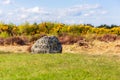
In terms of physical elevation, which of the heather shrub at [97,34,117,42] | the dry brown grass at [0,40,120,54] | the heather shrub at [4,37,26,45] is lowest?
the dry brown grass at [0,40,120,54]

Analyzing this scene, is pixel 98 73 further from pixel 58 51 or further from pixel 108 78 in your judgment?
pixel 58 51

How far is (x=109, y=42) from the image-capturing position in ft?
70.3

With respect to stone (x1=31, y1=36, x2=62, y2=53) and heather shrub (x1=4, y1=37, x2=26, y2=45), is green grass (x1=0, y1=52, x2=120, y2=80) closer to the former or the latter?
stone (x1=31, y1=36, x2=62, y2=53)

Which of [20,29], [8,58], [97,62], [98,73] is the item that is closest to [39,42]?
[8,58]

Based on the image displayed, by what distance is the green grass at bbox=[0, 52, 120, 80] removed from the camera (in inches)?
406

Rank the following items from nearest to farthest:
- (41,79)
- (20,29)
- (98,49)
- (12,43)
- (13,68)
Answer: (41,79)
(13,68)
(98,49)
(12,43)
(20,29)

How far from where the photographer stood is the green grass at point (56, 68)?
1032cm

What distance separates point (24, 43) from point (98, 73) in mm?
11084

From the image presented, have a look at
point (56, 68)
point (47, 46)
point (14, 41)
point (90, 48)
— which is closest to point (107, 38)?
point (90, 48)

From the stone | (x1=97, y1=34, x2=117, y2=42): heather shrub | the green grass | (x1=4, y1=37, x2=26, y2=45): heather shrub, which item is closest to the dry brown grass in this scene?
(x1=4, y1=37, x2=26, y2=45): heather shrub

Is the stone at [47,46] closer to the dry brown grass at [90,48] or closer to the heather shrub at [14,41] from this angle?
the dry brown grass at [90,48]

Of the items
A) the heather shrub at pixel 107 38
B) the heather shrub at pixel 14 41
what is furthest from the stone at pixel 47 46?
the heather shrub at pixel 107 38

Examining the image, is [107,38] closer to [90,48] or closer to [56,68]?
[90,48]

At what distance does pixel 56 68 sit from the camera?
1129 cm
